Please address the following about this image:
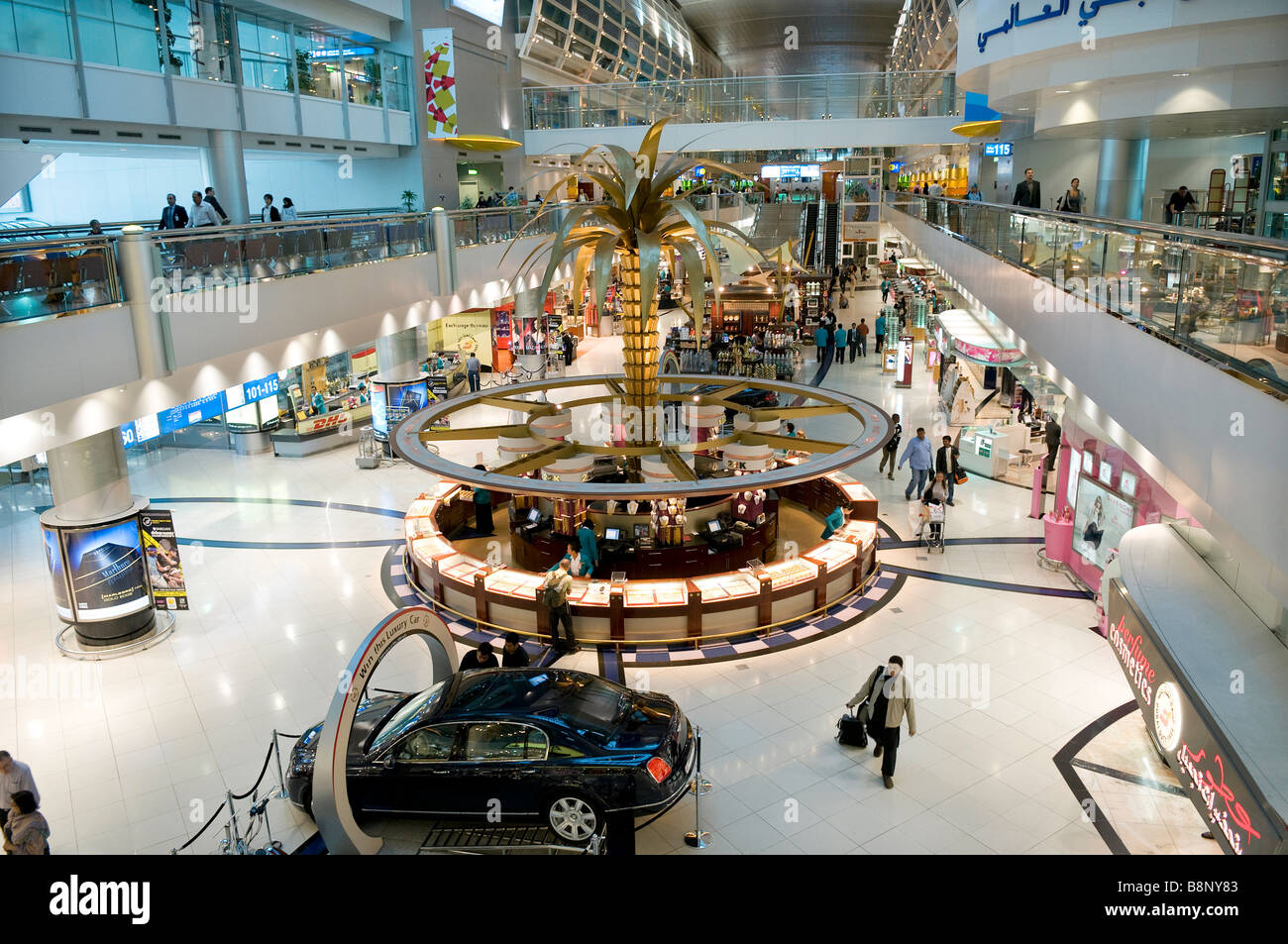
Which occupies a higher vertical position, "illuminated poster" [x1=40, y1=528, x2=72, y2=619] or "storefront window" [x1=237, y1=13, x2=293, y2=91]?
"storefront window" [x1=237, y1=13, x2=293, y2=91]

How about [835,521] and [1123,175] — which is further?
[1123,175]

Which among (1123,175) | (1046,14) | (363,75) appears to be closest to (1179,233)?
(1046,14)

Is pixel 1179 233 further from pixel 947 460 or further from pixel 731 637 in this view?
pixel 947 460

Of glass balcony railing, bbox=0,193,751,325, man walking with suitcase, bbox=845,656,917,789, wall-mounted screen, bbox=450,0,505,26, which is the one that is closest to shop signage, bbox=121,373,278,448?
glass balcony railing, bbox=0,193,751,325

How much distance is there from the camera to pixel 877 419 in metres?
14.4

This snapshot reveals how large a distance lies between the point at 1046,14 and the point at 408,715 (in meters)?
13.9

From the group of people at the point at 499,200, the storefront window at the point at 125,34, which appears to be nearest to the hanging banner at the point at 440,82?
the group of people at the point at 499,200

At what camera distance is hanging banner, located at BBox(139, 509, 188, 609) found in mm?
12320

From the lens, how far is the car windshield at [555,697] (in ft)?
27.1

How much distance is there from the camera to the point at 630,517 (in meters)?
15.5

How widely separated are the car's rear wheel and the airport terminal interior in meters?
0.04

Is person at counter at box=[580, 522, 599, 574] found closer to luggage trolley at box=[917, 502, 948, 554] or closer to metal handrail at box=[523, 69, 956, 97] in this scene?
luggage trolley at box=[917, 502, 948, 554]

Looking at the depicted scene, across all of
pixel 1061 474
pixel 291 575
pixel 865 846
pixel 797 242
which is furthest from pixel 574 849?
pixel 797 242
